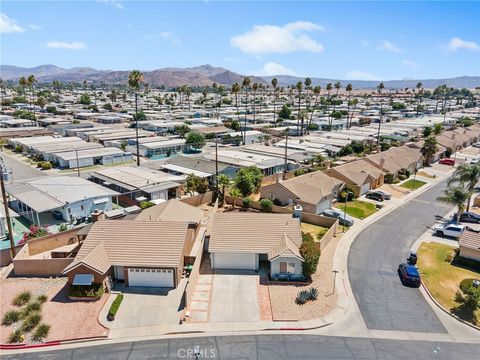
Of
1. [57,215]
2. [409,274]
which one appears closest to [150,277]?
[57,215]

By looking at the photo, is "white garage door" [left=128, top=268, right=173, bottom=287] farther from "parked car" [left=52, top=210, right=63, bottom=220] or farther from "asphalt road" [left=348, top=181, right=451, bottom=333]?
"parked car" [left=52, top=210, right=63, bottom=220]

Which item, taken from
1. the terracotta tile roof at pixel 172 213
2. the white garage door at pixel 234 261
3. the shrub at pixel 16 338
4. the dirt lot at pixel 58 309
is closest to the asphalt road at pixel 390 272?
the white garage door at pixel 234 261

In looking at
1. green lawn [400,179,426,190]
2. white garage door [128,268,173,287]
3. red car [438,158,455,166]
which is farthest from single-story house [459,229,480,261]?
red car [438,158,455,166]

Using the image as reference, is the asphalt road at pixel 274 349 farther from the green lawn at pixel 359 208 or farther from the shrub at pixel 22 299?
the green lawn at pixel 359 208

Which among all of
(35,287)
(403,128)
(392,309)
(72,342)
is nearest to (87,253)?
(35,287)

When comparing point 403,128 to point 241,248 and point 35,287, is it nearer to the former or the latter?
point 241,248

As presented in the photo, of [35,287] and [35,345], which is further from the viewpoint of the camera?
[35,287]
